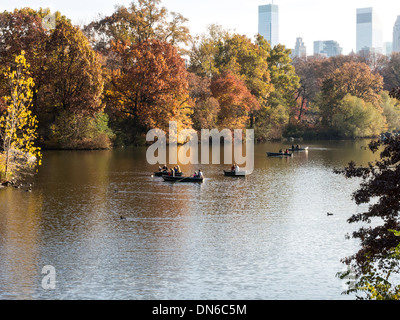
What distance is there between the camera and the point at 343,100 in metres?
108

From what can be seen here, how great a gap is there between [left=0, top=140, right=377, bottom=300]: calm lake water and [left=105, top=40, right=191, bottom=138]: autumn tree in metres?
33.2

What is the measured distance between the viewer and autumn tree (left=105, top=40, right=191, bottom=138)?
80062 millimetres

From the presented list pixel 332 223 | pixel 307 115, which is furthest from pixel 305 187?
pixel 307 115

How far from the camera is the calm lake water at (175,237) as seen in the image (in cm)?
2075

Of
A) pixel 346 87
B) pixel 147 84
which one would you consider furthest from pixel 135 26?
pixel 346 87

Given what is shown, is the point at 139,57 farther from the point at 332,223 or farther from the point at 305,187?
the point at 332,223

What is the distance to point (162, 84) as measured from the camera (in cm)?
8006

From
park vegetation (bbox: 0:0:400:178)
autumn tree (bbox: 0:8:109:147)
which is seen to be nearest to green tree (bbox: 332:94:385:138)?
park vegetation (bbox: 0:0:400:178)

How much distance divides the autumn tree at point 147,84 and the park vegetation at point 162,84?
0.46 feet

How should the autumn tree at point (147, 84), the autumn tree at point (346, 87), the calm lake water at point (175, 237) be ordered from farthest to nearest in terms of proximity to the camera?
the autumn tree at point (346, 87), the autumn tree at point (147, 84), the calm lake water at point (175, 237)

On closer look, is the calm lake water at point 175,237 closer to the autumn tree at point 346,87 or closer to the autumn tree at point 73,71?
the autumn tree at point 73,71

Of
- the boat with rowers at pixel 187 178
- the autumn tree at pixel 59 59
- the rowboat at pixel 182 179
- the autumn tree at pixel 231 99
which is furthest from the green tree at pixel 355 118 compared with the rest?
the rowboat at pixel 182 179

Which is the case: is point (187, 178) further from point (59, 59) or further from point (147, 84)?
point (147, 84)

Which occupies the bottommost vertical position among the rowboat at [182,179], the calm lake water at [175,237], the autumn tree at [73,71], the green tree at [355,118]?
the calm lake water at [175,237]
